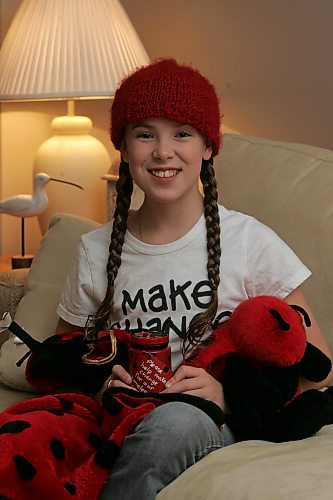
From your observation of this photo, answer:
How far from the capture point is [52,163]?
2795 mm

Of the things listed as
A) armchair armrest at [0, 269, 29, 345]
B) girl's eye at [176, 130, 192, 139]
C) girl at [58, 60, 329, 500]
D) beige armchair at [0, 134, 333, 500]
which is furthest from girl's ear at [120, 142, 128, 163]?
armchair armrest at [0, 269, 29, 345]

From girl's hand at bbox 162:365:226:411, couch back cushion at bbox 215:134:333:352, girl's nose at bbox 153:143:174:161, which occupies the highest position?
girl's nose at bbox 153:143:174:161

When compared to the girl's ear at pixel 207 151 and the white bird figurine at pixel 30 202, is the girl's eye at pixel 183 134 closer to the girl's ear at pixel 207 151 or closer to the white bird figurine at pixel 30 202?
the girl's ear at pixel 207 151

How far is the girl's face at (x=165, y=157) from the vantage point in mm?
1618

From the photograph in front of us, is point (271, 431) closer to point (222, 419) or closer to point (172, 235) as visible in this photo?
point (222, 419)

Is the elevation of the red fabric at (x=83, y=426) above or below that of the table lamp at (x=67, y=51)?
below

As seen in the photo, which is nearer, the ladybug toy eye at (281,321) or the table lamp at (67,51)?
the ladybug toy eye at (281,321)

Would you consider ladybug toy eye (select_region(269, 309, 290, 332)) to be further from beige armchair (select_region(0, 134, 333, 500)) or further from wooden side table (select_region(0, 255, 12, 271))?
wooden side table (select_region(0, 255, 12, 271))

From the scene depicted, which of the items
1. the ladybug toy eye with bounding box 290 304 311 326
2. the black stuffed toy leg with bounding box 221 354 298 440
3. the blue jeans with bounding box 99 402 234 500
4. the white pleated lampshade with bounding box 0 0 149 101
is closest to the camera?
the blue jeans with bounding box 99 402 234 500

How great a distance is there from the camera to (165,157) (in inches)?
63.2

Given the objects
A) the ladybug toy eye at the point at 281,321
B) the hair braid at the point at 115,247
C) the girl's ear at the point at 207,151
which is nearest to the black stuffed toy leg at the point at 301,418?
the ladybug toy eye at the point at 281,321

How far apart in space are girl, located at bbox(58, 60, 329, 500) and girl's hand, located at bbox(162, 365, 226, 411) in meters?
0.02

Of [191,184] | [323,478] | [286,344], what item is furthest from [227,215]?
[323,478]

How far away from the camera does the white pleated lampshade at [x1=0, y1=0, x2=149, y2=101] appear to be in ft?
8.57
